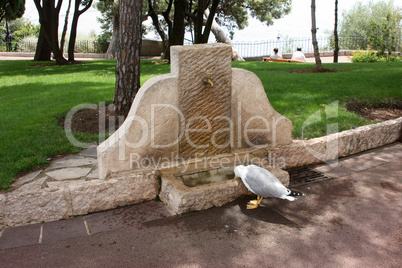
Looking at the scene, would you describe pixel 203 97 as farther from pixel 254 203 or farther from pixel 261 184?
pixel 254 203

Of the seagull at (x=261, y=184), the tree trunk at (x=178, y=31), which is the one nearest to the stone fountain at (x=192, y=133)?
the seagull at (x=261, y=184)

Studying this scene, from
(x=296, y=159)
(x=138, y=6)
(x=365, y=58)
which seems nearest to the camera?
(x=296, y=159)

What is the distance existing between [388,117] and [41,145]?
6050mm

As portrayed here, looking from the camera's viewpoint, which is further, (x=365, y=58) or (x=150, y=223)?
(x=365, y=58)

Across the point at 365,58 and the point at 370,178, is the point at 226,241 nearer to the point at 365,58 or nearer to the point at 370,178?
the point at 370,178

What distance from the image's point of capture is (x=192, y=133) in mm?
4129

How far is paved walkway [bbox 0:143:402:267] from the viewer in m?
2.92

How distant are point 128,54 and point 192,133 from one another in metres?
2.60

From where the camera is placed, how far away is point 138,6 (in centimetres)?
593

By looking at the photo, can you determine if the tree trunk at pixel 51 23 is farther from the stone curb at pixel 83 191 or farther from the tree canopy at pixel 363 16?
the tree canopy at pixel 363 16

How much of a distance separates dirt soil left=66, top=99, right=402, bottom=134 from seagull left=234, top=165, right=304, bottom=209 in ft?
9.59

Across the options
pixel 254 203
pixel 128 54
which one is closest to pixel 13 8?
pixel 128 54

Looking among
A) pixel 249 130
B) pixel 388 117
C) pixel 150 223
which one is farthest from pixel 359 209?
pixel 388 117

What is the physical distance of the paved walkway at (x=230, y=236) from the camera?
2.92 metres
